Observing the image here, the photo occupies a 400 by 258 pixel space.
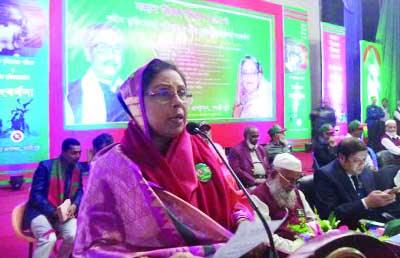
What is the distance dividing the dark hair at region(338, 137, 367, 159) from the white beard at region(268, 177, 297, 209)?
386 mm

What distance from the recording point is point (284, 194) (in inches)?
97.6

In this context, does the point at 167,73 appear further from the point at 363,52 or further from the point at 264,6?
the point at 363,52

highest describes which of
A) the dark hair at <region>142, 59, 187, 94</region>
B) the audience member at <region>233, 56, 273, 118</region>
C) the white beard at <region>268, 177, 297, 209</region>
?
the audience member at <region>233, 56, 273, 118</region>

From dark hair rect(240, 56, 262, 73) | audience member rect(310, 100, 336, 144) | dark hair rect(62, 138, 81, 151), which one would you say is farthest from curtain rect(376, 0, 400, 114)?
dark hair rect(62, 138, 81, 151)

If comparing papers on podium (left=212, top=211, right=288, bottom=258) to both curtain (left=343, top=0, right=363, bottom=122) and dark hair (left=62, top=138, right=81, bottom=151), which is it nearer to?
dark hair (left=62, top=138, right=81, bottom=151)

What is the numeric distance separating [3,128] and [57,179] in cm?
51

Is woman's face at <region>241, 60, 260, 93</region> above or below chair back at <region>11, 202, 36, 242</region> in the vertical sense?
above

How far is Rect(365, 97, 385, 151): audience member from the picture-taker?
6522mm

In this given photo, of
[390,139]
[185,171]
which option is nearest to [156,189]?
[185,171]

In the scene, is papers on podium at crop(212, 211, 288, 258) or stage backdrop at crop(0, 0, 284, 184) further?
stage backdrop at crop(0, 0, 284, 184)

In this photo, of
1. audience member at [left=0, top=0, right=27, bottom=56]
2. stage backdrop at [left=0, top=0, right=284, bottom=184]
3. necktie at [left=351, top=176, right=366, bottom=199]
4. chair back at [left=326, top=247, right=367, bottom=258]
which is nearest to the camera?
chair back at [left=326, top=247, right=367, bottom=258]

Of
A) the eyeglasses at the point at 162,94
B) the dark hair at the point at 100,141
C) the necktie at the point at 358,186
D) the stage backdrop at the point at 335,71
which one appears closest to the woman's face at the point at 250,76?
the stage backdrop at the point at 335,71

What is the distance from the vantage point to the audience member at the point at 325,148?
4.55 metres

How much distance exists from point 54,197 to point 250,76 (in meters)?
2.81
